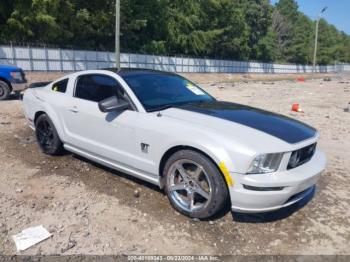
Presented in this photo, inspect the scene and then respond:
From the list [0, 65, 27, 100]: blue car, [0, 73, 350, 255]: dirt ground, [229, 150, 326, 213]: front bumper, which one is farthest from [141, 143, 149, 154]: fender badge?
[0, 65, 27, 100]: blue car

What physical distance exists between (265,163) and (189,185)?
86cm

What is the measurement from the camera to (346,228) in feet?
12.2

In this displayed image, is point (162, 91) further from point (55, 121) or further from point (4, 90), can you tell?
point (4, 90)

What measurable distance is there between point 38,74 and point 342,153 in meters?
21.4

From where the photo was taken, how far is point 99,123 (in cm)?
446

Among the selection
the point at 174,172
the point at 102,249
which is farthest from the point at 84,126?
the point at 102,249

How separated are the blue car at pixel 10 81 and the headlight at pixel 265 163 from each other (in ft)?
33.8

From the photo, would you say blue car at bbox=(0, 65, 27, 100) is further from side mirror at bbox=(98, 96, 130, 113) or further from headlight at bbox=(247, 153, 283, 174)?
headlight at bbox=(247, 153, 283, 174)

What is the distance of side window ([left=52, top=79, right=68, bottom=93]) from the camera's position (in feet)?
17.3

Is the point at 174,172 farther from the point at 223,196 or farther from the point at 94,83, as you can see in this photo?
the point at 94,83

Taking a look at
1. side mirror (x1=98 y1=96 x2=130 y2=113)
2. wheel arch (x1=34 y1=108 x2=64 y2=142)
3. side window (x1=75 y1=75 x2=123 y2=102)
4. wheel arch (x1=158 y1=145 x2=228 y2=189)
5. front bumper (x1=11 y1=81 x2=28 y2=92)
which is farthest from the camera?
front bumper (x1=11 y1=81 x2=28 y2=92)

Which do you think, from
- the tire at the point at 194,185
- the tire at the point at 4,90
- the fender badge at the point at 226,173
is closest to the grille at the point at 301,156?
the fender badge at the point at 226,173

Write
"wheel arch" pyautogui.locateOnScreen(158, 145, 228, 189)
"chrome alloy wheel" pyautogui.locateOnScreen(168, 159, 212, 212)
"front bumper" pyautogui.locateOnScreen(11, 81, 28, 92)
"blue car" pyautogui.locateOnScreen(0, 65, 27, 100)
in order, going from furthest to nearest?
"front bumper" pyautogui.locateOnScreen(11, 81, 28, 92) → "blue car" pyautogui.locateOnScreen(0, 65, 27, 100) → "chrome alloy wheel" pyautogui.locateOnScreen(168, 159, 212, 212) → "wheel arch" pyautogui.locateOnScreen(158, 145, 228, 189)

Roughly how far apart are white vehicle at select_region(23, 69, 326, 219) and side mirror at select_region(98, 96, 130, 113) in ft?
0.04
